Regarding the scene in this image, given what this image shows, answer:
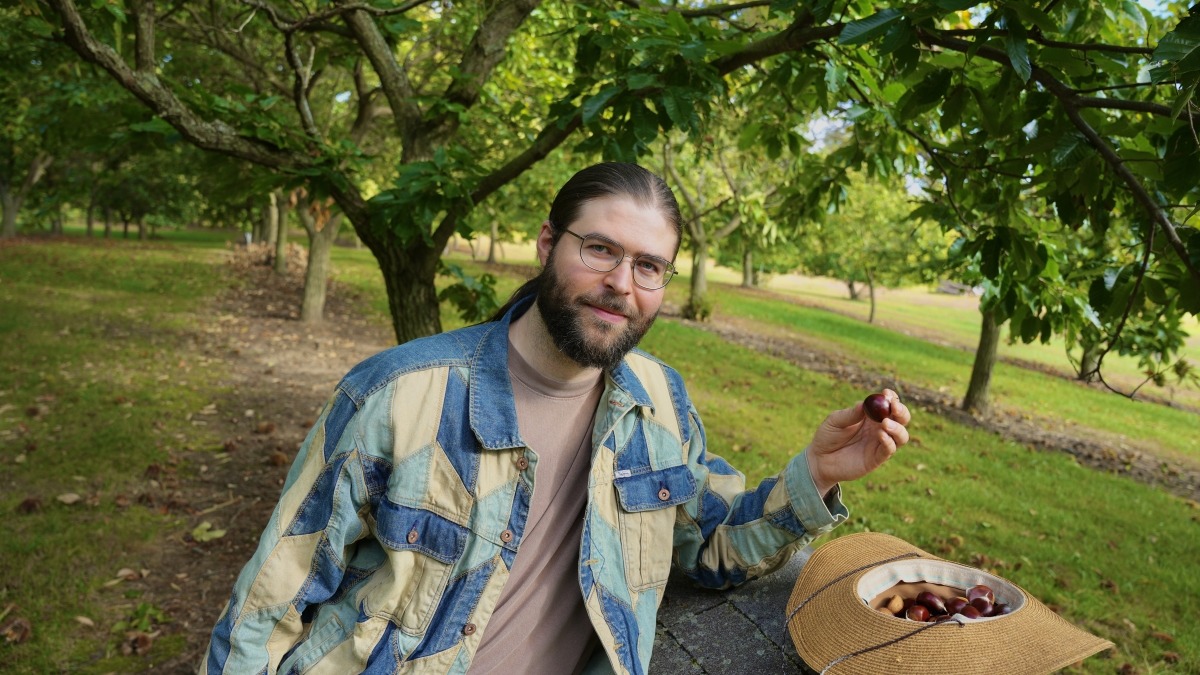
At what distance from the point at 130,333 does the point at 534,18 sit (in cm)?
770

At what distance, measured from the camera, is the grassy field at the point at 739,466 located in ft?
14.0

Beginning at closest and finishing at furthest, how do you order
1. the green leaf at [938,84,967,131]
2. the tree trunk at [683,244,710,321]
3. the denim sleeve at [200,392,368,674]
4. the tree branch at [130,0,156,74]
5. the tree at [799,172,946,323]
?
the denim sleeve at [200,392,368,674]
the green leaf at [938,84,967,131]
the tree branch at [130,0,156,74]
the tree trunk at [683,244,710,321]
the tree at [799,172,946,323]

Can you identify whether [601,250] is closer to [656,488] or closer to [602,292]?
[602,292]

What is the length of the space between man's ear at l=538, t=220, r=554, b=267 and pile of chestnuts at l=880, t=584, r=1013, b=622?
4.17 feet

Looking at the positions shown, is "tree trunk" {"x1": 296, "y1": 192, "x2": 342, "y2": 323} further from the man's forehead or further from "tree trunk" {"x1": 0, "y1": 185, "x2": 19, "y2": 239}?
"tree trunk" {"x1": 0, "y1": 185, "x2": 19, "y2": 239}

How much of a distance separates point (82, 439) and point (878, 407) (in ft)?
22.0

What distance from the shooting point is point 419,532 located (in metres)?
1.86

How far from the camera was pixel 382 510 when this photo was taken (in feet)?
6.02

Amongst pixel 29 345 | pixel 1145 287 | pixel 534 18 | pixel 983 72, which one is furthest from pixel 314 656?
pixel 29 345

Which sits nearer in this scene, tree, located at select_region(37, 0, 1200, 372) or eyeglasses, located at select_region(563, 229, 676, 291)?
eyeglasses, located at select_region(563, 229, 676, 291)

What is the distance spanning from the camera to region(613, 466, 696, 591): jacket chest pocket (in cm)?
208

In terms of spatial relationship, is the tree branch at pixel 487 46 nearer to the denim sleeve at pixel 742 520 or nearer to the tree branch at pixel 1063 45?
the tree branch at pixel 1063 45

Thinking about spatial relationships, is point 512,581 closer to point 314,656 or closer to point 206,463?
point 314,656

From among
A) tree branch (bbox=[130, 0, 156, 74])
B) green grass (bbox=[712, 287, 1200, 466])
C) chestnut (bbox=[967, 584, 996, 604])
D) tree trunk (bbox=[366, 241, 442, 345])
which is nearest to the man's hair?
chestnut (bbox=[967, 584, 996, 604])
